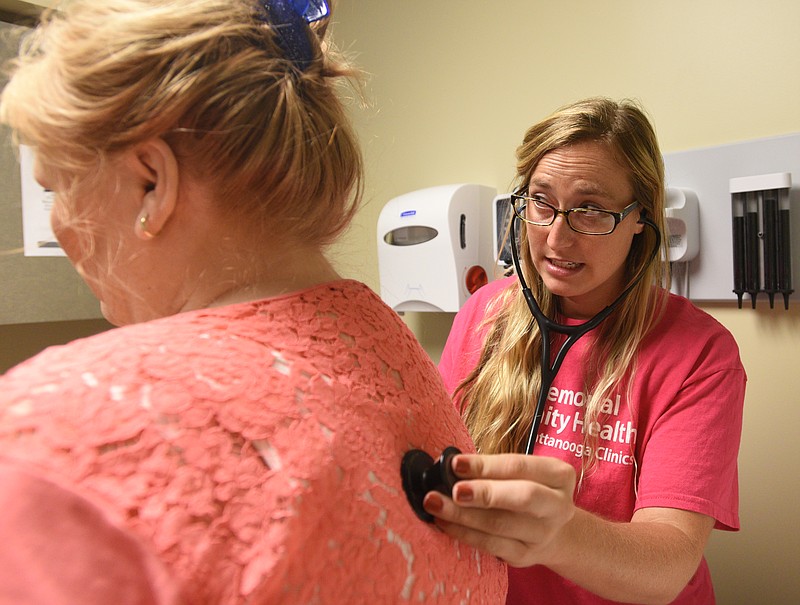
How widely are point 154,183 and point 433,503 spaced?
0.34 meters

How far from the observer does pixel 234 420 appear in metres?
0.41

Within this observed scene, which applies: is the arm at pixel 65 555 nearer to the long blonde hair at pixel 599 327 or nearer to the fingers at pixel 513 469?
the fingers at pixel 513 469

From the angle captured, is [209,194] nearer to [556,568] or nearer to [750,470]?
[556,568]

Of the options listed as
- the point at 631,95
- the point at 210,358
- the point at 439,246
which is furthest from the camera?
the point at 439,246

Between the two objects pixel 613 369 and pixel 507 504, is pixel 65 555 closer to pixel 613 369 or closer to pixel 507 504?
pixel 507 504

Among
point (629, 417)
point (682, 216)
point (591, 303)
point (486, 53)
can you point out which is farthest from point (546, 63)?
point (629, 417)

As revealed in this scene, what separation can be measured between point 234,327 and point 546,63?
5.07ft

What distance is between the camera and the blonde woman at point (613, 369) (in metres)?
1.06

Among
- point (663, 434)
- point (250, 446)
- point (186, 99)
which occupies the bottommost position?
point (663, 434)

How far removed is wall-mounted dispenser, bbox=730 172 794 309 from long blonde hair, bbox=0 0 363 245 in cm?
113

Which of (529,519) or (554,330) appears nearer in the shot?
(529,519)

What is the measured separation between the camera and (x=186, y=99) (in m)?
0.51

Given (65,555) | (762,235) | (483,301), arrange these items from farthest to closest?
1. (483,301)
2. (762,235)
3. (65,555)

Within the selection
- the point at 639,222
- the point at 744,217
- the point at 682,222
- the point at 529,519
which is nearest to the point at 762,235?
the point at 744,217
